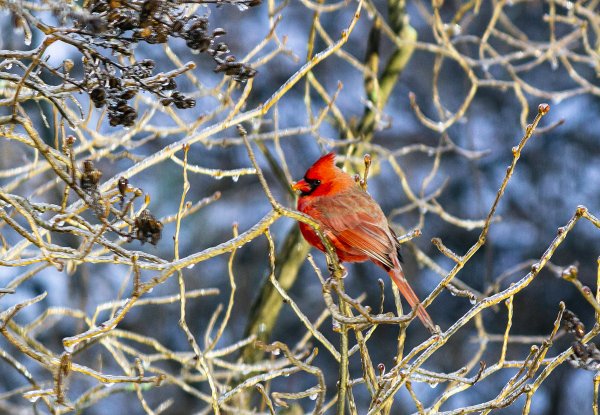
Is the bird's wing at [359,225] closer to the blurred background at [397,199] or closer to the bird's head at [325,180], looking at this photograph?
the bird's head at [325,180]

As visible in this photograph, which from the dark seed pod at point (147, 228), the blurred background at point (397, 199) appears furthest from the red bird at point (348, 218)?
the blurred background at point (397, 199)

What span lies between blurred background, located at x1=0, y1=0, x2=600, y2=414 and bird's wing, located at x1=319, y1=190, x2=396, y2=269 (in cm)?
336

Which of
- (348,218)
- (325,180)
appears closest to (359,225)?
(348,218)

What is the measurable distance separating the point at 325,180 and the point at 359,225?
28 centimetres

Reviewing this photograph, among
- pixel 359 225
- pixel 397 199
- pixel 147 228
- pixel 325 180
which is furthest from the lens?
pixel 397 199

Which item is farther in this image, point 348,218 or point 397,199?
point 397,199

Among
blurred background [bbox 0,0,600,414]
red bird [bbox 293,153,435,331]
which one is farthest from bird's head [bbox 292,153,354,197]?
blurred background [bbox 0,0,600,414]

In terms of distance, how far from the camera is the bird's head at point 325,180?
141 inches

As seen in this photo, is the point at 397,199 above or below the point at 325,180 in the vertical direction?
below

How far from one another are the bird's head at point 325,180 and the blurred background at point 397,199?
3.20 m

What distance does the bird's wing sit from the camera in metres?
3.39

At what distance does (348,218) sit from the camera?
3.46m

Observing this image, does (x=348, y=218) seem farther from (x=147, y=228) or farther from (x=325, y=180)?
(x=147, y=228)

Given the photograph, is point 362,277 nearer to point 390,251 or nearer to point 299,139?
point 299,139
